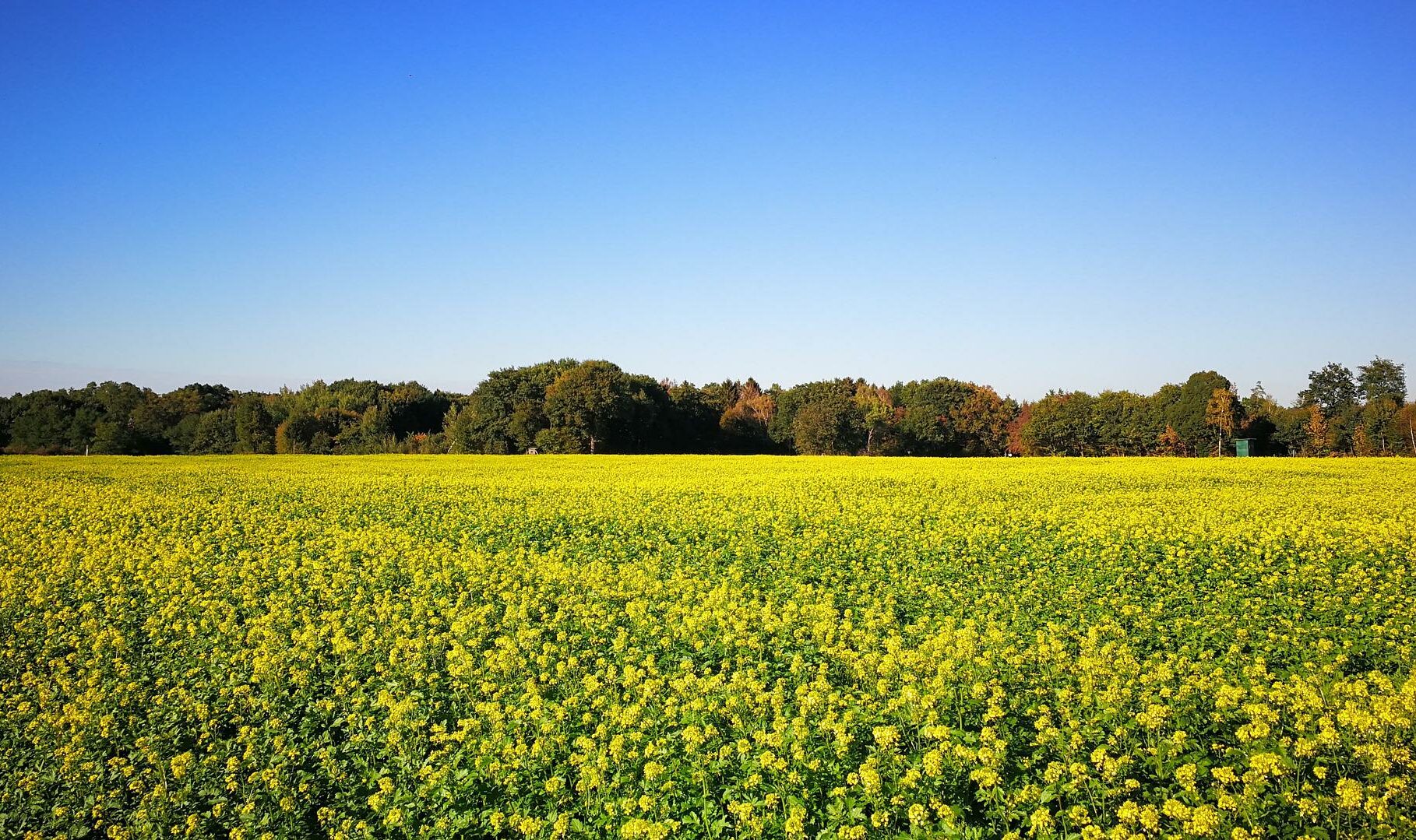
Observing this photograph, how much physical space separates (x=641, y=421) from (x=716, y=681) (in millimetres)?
67099

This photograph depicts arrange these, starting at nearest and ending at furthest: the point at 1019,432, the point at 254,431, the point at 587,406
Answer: the point at 587,406
the point at 254,431
the point at 1019,432

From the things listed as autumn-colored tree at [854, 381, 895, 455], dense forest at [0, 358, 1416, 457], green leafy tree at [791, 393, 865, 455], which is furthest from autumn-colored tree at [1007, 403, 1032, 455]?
green leafy tree at [791, 393, 865, 455]

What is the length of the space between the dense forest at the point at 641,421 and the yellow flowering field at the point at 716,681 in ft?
166

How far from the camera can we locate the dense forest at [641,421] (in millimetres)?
66688

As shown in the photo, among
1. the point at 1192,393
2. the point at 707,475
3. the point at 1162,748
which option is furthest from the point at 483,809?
the point at 1192,393

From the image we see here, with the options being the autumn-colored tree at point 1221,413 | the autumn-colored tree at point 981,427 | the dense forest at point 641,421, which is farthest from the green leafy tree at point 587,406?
the autumn-colored tree at point 1221,413

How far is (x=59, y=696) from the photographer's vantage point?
8.11 m

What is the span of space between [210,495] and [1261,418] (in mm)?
82533

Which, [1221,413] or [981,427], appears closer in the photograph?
[1221,413]

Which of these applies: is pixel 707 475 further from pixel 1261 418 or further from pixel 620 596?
pixel 1261 418

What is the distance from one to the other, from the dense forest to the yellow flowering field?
5051cm

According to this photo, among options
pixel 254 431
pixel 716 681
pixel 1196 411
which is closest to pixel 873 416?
pixel 1196 411

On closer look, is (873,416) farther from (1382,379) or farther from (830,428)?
(1382,379)

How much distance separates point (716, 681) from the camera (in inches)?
274
